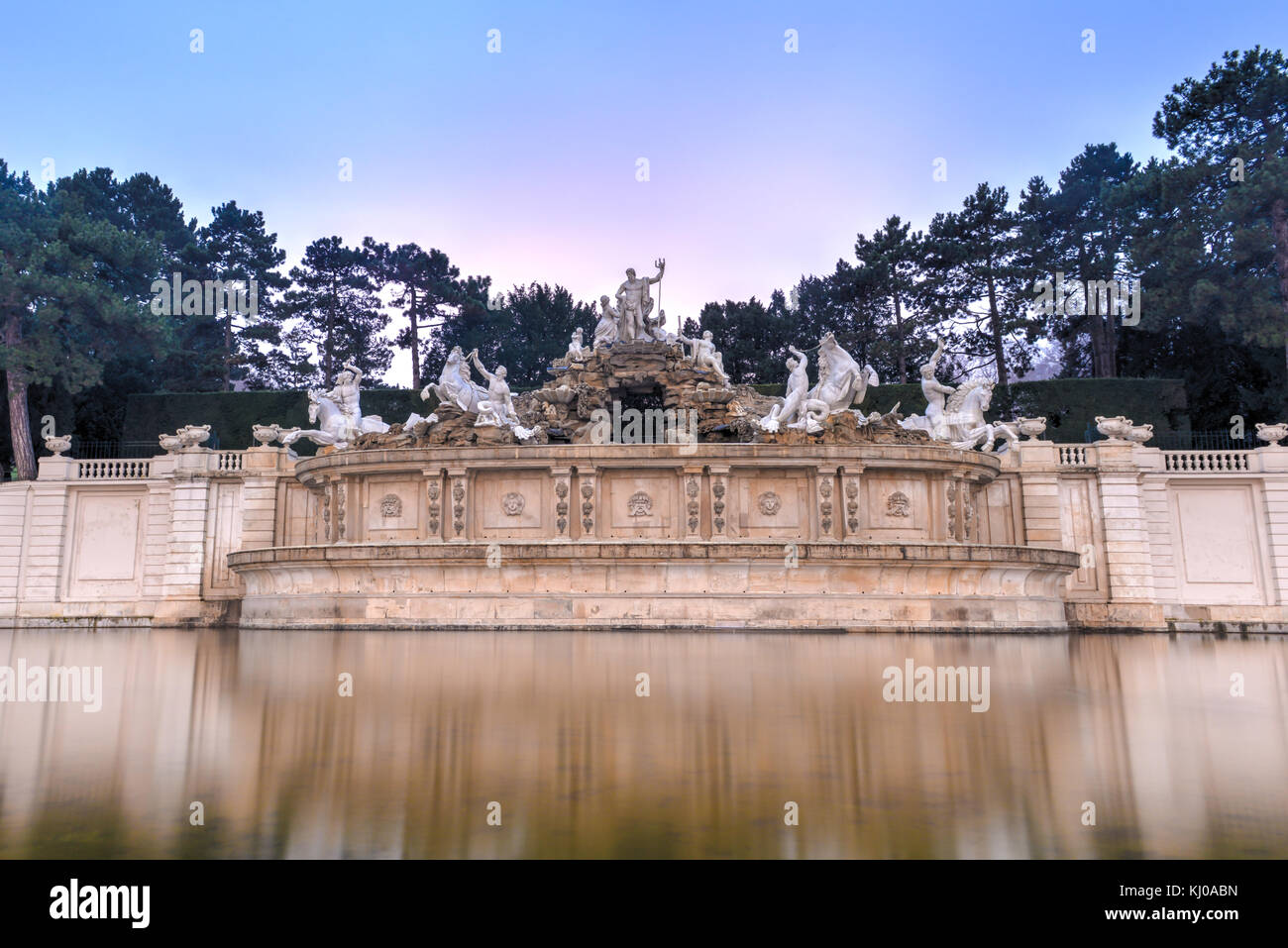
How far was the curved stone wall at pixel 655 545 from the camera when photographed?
2141 centimetres

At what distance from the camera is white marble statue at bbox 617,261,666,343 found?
30156mm

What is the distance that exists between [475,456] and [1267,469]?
22966mm

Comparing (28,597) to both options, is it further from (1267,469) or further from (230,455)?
(1267,469)

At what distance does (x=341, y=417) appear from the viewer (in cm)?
2769

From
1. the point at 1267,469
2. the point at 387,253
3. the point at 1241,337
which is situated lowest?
the point at 1267,469

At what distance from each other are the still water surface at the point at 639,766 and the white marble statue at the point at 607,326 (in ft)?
62.4

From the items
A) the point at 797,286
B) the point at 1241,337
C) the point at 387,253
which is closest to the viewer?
the point at 1241,337

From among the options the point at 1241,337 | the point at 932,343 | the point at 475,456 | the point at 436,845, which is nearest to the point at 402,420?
the point at 475,456

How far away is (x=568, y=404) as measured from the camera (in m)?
29.4

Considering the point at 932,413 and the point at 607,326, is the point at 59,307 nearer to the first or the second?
the point at 607,326

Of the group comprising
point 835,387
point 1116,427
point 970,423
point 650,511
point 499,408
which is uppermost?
point 835,387

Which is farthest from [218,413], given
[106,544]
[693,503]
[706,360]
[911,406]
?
[911,406]

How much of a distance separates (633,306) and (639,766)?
25.3 meters
